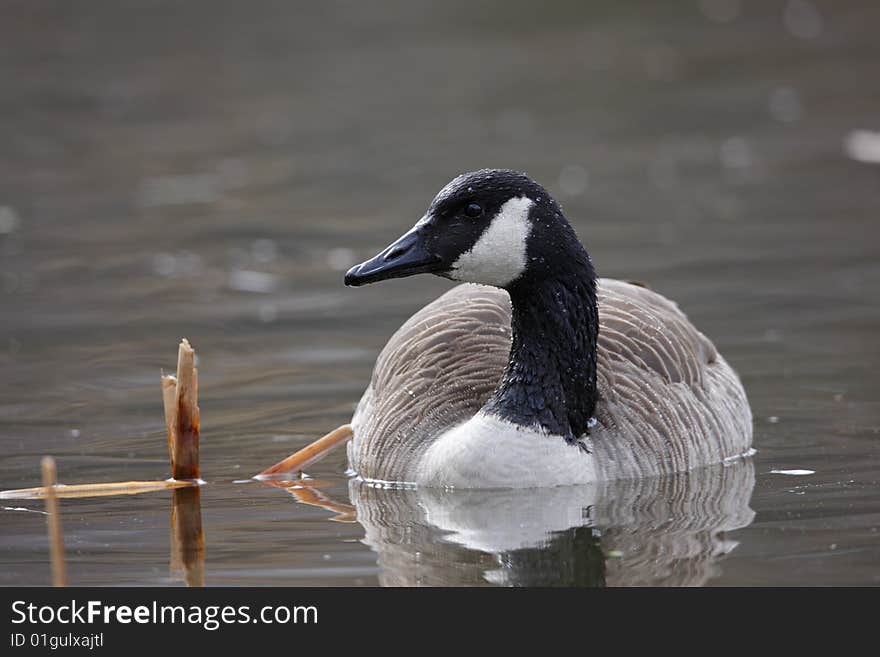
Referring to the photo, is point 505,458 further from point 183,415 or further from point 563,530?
point 183,415

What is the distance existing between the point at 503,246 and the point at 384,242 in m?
7.36

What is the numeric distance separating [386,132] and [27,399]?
11308 millimetres

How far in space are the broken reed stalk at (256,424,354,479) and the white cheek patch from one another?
4.88 ft

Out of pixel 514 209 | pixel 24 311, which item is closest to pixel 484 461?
pixel 514 209

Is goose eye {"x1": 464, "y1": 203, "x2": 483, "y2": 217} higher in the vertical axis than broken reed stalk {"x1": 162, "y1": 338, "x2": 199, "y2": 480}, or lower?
higher

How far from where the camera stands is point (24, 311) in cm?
1363

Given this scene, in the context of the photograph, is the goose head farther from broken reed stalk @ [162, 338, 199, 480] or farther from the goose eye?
broken reed stalk @ [162, 338, 199, 480]

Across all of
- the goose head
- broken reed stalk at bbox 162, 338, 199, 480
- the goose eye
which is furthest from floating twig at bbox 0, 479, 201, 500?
the goose eye

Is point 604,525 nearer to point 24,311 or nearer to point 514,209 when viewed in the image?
point 514,209

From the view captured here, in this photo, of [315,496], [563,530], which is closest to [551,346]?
[563,530]

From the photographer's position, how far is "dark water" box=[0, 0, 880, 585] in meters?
8.11

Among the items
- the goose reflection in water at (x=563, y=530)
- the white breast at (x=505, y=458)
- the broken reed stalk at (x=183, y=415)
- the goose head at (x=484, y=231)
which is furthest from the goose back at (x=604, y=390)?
the broken reed stalk at (x=183, y=415)

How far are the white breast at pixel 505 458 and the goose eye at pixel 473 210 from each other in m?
1.06

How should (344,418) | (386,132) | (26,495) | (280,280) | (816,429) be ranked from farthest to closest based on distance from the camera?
(386,132) < (280,280) < (344,418) < (816,429) < (26,495)
